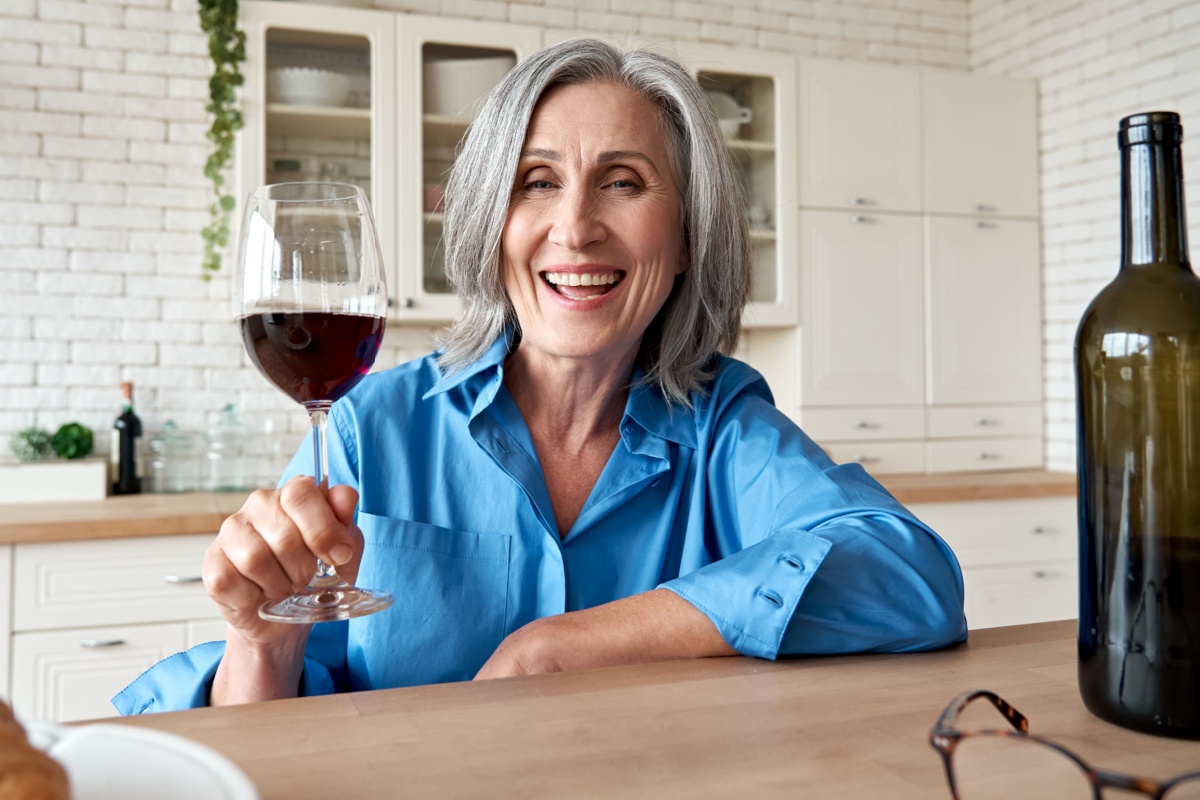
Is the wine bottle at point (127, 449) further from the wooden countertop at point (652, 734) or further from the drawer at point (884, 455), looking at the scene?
the wooden countertop at point (652, 734)

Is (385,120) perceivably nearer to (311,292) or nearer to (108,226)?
(108,226)

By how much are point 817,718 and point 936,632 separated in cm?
27

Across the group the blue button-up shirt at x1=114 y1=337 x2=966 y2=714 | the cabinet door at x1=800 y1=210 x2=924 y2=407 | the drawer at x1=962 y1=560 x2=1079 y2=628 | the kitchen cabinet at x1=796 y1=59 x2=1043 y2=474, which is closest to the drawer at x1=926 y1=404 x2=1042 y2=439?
the kitchen cabinet at x1=796 y1=59 x2=1043 y2=474

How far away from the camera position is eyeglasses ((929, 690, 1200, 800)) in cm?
47

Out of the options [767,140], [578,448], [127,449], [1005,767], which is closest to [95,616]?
[127,449]

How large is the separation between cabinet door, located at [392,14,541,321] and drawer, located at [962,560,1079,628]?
6.28ft

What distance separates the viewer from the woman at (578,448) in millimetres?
939

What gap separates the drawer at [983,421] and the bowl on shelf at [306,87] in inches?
91.0

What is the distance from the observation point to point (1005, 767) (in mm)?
547

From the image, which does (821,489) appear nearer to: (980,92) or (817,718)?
(817,718)

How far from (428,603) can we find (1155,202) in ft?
2.71

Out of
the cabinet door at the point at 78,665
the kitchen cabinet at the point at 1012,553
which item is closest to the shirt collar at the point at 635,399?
the cabinet door at the point at 78,665

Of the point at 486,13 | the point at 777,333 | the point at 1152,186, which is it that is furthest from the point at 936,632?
the point at 486,13

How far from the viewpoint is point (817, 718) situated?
2.10ft
